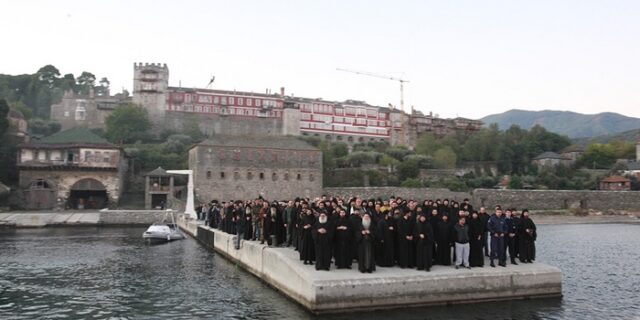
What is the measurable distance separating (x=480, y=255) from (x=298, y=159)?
167ft

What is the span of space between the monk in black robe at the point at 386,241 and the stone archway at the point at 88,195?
157 ft

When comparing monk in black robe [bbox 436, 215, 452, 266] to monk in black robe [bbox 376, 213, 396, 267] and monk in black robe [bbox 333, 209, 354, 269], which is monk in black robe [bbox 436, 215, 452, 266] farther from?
monk in black robe [bbox 333, 209, 354, 269]

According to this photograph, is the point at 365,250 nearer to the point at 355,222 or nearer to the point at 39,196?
the point at 355,222

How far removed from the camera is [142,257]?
2436 cm

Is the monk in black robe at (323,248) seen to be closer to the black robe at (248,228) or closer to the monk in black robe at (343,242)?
the monk in black robe at (343,242)

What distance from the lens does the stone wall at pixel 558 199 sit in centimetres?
6669

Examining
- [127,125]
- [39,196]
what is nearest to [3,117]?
[39,196]

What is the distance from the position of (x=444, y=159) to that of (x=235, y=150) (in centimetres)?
3774

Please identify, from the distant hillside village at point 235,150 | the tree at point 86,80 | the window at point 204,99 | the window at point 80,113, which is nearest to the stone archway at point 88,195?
the distant hillside village at point 235,150

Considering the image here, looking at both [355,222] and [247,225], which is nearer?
[355,222]

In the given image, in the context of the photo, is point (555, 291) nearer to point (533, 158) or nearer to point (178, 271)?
point (178, 271)

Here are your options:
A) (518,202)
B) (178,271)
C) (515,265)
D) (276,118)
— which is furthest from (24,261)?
(276,118)

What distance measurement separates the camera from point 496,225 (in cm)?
1600

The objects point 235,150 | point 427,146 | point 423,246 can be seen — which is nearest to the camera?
point 423,246
